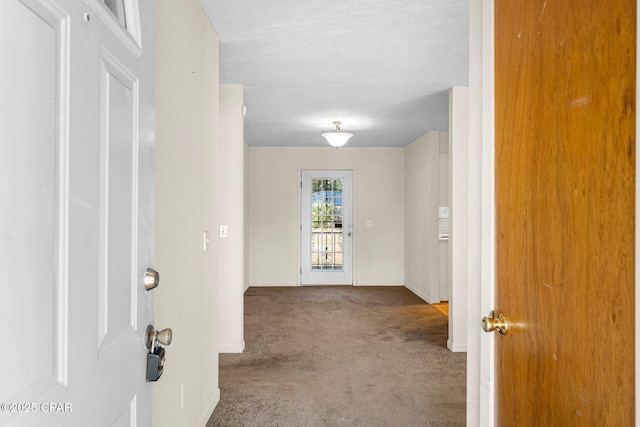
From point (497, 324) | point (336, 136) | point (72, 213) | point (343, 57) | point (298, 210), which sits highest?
point (343, 57)

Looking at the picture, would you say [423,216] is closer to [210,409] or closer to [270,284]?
[270,284]

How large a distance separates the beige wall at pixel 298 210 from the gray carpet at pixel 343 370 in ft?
5.76

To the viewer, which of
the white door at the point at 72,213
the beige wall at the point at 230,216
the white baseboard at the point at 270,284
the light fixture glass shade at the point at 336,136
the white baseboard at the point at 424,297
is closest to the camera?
the white door at the point at 72,213

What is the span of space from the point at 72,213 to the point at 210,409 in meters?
2.39

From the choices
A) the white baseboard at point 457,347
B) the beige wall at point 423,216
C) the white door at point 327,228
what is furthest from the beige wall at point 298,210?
the white baseboard at point 457,347

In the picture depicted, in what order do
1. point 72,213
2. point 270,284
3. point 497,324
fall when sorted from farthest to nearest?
point 270,284 < point 497,324 < point 72,213

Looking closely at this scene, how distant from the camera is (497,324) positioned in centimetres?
133

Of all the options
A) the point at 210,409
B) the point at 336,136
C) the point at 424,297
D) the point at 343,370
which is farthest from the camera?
the point at 424,297

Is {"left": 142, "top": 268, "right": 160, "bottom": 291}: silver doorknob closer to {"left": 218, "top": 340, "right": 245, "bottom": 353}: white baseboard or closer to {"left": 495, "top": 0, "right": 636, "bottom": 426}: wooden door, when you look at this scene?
{"left": 495, "top": 0, "right": 636, "bottom": 426}: wooden door

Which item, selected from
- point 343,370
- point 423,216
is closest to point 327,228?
point 423,216

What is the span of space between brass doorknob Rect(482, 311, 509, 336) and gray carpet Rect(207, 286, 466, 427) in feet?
5.30

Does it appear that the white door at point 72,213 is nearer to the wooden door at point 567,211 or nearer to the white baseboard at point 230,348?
the wooden door at point 567,211

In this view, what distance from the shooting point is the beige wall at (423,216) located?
6301mm

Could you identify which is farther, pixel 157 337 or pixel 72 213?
pixel 157 337
